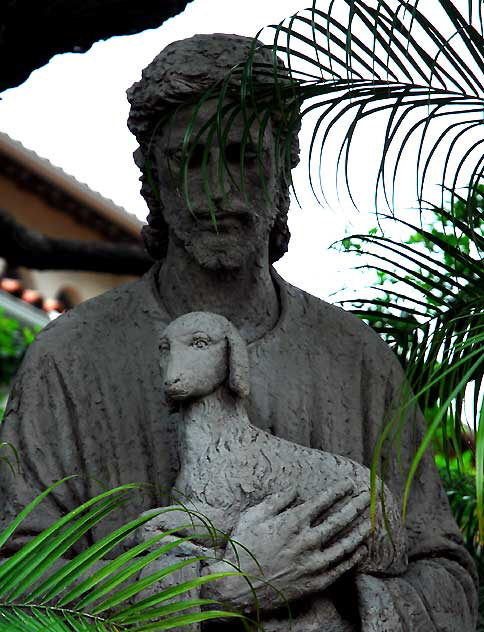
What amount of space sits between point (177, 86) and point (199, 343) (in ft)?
3.57

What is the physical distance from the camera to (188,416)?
21.0 ft

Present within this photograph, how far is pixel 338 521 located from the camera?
248 inches

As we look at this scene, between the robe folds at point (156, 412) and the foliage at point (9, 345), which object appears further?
the foliage at point (9, 345)

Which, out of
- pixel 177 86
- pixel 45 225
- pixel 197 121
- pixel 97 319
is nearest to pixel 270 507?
pixel 97 319

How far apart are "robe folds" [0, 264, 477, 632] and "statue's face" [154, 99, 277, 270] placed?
0.32m

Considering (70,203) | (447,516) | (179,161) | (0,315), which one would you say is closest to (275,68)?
(179,161)

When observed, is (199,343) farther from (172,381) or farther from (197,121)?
(197,121)

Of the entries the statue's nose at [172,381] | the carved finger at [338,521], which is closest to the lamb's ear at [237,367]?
the statue's nose at [172,381]

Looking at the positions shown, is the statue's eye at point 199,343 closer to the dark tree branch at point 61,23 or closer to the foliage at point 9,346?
the dark tree branch at point 61,23

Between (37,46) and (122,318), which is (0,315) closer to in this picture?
(37,46)

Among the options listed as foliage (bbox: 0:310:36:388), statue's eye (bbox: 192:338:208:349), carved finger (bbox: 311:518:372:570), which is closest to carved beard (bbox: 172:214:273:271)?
statue's eye (bbox: 192:338:208:349)

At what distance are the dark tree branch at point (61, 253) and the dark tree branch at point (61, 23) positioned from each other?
5.37 ft

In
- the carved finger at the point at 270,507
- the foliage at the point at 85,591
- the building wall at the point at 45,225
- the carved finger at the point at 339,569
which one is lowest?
the foliage at the point at 85,591

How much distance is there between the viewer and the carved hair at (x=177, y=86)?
7.02 m
